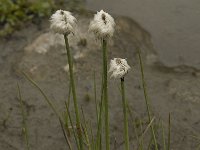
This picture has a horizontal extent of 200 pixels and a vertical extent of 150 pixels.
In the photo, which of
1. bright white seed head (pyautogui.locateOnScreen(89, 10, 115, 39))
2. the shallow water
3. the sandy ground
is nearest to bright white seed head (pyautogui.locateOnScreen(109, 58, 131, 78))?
bright white seed head (pyautogui.locateOnScreen(89, 10, 115, 39))

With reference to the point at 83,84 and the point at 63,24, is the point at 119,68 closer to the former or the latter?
the point at 63,24

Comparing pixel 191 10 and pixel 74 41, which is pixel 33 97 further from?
pixel 191 10

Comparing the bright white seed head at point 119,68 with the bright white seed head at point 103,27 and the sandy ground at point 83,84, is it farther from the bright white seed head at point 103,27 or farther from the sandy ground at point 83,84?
the sandy ground at point 83,84

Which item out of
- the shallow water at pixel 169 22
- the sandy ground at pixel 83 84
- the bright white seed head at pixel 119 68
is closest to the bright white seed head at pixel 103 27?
the bright white seed head at pixel 119 68

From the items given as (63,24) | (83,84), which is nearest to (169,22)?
(83,84)

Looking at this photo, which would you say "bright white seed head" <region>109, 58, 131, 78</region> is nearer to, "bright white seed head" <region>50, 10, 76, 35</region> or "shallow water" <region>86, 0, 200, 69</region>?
"bright white seed head" <region>50, 10, 76, 35</region>

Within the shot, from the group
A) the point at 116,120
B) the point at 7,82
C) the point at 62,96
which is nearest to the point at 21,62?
the point at 7,82
